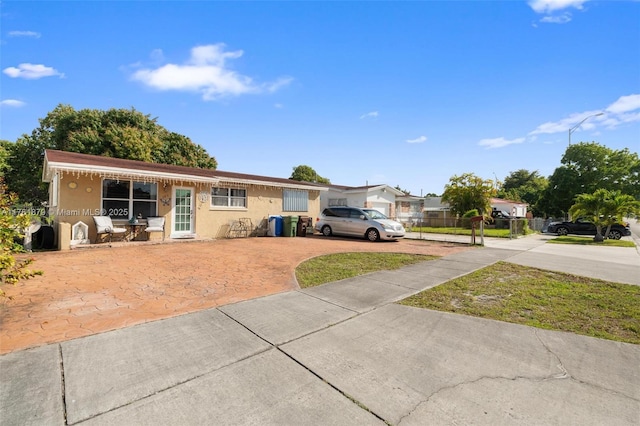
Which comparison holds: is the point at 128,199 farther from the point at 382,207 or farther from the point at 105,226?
the point at 382,207

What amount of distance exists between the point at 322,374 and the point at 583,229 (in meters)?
28.1

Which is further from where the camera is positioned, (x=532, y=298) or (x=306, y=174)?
(x=306, y=174)

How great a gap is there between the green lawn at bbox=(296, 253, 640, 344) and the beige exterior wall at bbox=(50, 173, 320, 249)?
25.0ft

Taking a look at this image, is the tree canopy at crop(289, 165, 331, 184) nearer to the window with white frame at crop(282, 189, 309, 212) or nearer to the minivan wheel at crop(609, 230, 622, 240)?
the window with white frame at crop(282, 189, 309, 212)

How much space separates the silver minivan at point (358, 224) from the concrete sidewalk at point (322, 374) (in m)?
10.3

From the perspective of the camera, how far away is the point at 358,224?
1529 centimetres

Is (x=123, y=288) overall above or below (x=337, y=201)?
below

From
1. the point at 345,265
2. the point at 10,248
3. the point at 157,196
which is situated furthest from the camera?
the point at 157,196

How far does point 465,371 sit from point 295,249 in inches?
333

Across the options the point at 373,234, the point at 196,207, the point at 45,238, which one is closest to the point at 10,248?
the point at 45,238

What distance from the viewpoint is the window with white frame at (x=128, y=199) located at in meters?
11.2

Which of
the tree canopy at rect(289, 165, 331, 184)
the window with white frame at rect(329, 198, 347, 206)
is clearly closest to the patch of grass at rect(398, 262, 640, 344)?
the window with white frame at rect(329, 198, 347, 206)

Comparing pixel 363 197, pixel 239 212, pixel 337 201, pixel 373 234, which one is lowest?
pixel 373 234

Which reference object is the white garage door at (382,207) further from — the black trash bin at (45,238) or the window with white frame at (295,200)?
the black trash bin at (45,238)
